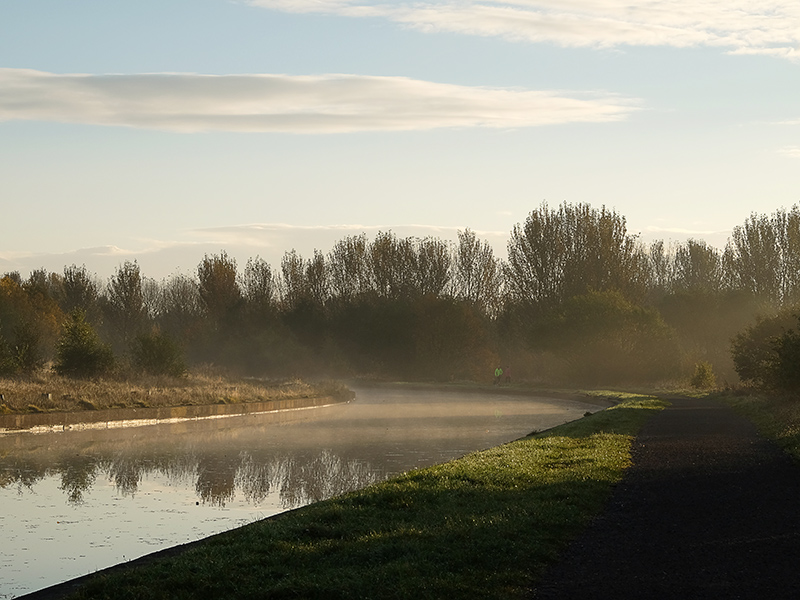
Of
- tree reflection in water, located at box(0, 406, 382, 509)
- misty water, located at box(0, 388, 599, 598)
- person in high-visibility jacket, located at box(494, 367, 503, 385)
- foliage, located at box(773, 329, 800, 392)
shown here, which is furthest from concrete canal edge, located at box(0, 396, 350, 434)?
person in high-visibility jacket, located at box(494, 367, 503, 385)

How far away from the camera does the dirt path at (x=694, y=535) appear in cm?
758

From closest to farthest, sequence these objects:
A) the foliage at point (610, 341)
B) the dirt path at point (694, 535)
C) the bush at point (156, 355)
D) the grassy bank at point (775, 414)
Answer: the dirt path at point (694, 535), the grassy bank at point (775, 414), the bush at point (156, 355), the foliage at point (610, 341)

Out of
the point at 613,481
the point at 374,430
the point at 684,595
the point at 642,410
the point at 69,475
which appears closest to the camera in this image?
the point at 684,595

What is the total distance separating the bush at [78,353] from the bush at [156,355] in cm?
374

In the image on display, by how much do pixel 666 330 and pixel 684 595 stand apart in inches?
2220

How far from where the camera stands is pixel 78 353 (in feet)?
113

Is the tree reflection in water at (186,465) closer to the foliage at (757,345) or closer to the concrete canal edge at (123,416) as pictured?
the concrete canal edge at (123,416)

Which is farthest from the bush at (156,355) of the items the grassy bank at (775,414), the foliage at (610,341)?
the foliage at (610,341)

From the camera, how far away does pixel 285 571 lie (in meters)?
8.02

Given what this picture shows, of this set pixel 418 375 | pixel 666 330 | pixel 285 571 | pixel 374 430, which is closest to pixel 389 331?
pixel 418 375

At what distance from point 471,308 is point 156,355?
45.0 metres

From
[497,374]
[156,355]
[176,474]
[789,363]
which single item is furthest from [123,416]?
[497,374]

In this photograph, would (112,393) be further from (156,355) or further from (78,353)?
(156,355)

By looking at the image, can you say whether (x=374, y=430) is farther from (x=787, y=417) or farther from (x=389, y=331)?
(x=389, y=331)
